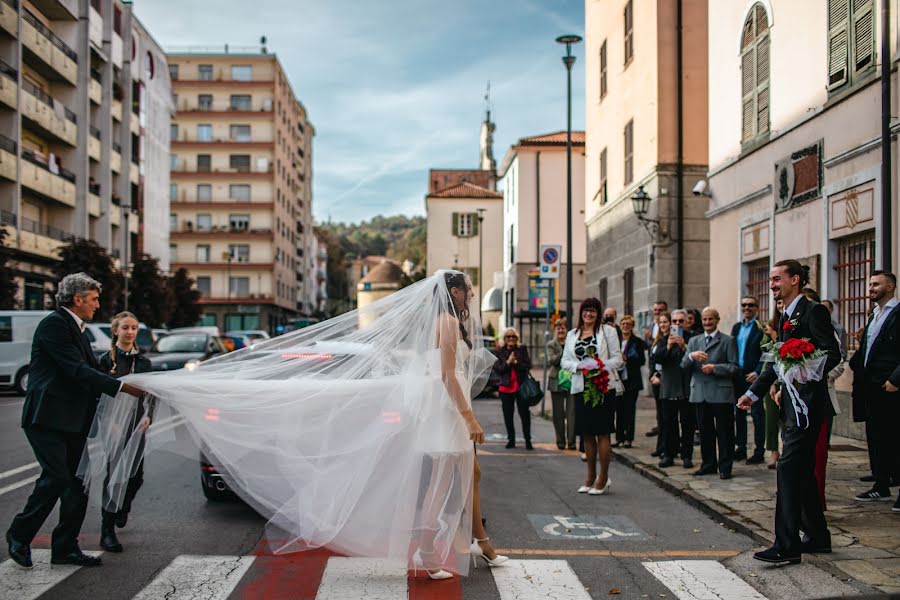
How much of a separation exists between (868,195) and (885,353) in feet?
14.1

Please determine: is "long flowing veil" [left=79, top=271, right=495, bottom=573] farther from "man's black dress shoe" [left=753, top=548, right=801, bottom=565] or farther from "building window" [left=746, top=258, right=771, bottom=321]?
"building window" [left=746, top=258, right=771, bottom=321]

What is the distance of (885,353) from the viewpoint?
7746mm

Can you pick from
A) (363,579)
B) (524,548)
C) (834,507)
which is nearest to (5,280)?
(524,548)

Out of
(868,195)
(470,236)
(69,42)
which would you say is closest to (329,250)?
(470,236)

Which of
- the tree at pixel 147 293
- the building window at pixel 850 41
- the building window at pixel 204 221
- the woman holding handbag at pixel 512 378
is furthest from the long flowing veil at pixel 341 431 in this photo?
the building window at pixel 204 221

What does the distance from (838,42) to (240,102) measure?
71743 mm

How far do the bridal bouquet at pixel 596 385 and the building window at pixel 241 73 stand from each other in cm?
7495

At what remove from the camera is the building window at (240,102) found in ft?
254

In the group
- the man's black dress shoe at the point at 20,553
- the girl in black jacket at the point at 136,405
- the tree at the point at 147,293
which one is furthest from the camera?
the tree at the point at 147,293

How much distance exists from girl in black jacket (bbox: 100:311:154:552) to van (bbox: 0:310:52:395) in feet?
50.8

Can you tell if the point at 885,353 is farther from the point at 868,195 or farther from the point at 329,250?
the point at 329,250

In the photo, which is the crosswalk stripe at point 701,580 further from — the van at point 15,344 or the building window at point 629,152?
the van at point 15,344

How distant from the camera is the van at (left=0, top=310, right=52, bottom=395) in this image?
20719 mm

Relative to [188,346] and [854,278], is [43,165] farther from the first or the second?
[854,278]
